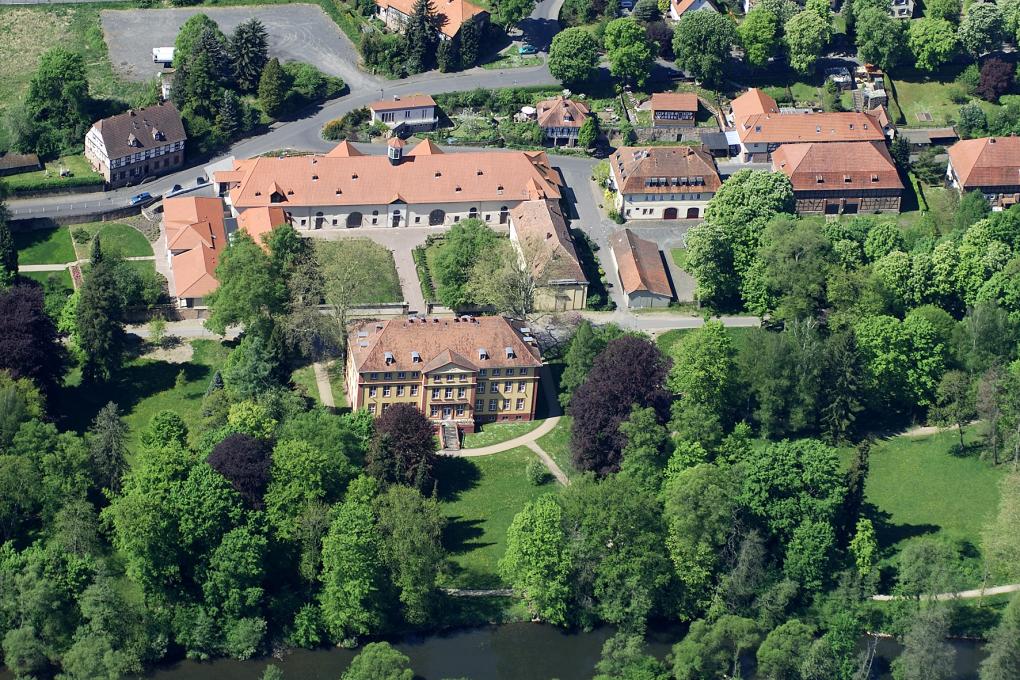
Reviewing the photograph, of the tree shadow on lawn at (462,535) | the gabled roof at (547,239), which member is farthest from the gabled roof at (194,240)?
the tree shadow on lawn at (462,535)

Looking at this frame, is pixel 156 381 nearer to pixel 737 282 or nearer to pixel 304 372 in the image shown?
pixel 304 372

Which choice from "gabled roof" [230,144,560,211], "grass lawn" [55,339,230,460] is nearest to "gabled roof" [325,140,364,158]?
"gabled roof" [230,144,560,211]

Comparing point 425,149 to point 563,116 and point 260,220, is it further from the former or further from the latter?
point 260,220

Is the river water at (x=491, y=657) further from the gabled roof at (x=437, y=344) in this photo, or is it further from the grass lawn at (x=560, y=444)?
the gabled roof at (x=437, y=344)

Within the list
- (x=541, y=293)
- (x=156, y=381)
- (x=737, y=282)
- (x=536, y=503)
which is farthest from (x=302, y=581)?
(x=737, y=282)

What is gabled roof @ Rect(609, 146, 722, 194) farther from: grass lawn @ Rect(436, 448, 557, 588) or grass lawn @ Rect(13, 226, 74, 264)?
grass lawn @ Rect(13, 226, 74, 264)

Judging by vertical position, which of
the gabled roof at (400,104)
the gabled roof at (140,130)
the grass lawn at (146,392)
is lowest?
the grass lawn at (146,392)

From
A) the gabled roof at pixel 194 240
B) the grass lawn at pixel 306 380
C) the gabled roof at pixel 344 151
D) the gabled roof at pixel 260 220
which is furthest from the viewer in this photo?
the gabled roof at pixel 344 151
